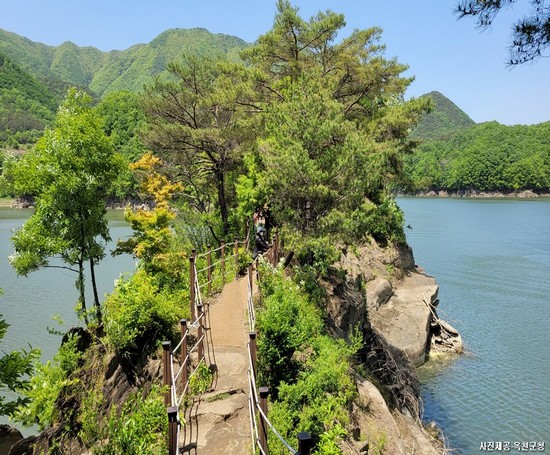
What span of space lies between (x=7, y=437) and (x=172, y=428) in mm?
10056

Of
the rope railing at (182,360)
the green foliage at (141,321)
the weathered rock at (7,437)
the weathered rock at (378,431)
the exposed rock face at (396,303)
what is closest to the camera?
the rope railing at (182,360)

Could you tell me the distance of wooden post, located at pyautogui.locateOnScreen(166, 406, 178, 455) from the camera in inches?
239

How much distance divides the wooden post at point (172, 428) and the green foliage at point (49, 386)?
7482 millimetres

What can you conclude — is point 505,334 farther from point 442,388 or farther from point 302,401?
point 302,401

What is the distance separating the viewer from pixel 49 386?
1352cm

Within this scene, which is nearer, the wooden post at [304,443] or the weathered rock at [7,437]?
the wooden post at [304,443]

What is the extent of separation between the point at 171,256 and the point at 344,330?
778cm

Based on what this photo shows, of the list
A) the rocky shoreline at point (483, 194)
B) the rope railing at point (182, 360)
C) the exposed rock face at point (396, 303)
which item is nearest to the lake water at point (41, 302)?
the rope railing at point (182, 360)

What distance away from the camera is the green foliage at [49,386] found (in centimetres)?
1273

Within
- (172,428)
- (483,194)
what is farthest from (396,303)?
(483,194)

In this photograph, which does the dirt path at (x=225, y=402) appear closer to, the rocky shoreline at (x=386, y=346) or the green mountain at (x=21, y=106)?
the rocky shoreline at (x=386, y=346)

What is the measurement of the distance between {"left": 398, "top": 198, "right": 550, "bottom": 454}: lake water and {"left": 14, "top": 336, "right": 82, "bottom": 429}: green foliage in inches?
511

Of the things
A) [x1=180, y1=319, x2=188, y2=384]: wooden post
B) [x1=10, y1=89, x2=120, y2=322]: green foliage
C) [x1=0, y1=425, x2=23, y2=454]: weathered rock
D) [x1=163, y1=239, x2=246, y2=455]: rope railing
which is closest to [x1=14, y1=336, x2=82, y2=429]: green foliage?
[x1=0, y1=425, x2=23, y2=454]: weathered rock

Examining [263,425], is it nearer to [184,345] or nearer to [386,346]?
[184,345]
